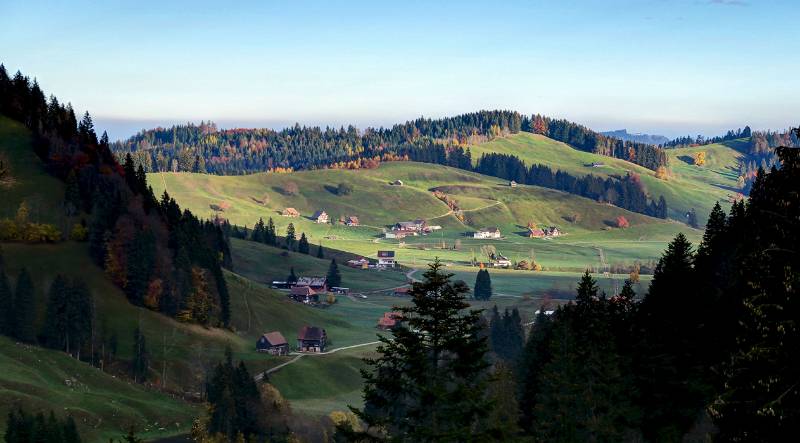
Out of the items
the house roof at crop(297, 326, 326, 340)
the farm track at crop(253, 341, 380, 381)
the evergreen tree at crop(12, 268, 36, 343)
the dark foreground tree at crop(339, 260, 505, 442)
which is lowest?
the farm track at crop(253, 341, 380, 381)

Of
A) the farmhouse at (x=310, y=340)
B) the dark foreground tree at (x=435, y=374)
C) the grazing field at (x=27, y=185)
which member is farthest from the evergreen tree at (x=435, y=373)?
the grazing field at (x=27, y=185)

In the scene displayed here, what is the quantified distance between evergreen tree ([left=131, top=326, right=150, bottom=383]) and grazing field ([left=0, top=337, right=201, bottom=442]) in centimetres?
432

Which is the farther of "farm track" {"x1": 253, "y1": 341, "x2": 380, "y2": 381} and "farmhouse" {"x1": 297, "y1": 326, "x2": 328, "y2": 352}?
"farmhouse" {"x1": 297, "y1": 326, "x2": 328, "y2": 352}

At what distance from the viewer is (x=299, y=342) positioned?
485 feet

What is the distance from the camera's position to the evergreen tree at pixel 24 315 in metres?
121

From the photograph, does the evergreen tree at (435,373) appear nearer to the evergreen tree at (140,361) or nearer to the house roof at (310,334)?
the evergreen tree at (140,361)

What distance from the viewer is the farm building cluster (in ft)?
464

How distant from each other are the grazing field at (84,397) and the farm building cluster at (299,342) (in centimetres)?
2983

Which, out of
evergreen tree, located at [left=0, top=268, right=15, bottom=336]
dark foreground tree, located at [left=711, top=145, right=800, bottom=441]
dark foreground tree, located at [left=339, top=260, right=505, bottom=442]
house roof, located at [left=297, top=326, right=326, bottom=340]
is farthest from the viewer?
house roof, located at [left=297, top=326, right=326, bottom=340]

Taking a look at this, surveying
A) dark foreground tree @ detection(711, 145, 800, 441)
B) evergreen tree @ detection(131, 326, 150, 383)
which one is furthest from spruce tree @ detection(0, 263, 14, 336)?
dark foreground tree @ detection(711, 145, 800, 441)

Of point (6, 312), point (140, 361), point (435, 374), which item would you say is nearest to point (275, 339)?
point (140, 361)

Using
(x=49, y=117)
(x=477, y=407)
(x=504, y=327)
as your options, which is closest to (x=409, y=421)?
(x=477, y=407)

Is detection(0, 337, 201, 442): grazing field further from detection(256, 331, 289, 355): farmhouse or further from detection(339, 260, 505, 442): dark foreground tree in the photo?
detection(339, 260, 505, 442): dark foreground tree

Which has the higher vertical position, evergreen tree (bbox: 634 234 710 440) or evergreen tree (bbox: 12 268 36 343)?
evergreen tree (bbox: 634 234 710 440)
